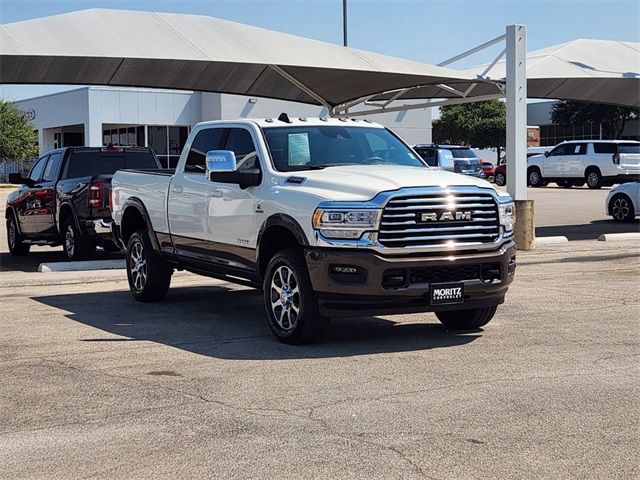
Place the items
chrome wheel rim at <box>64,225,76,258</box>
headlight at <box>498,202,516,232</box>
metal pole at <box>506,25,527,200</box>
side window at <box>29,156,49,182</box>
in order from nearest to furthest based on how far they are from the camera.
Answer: headlight at <box>498,202,516,232</box>
chrome wheel rim at <box>64,225,76,258</box>
side window at <box>29,156,49,182</box>
metal pole at <box>506,25,527,200</box>

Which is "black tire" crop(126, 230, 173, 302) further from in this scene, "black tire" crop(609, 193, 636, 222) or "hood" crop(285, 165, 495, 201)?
"black tire" crop(609, 193, 636, 222)

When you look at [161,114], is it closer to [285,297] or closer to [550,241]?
[550,241]

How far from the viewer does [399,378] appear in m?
7.51

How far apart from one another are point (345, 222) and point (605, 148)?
35.1 meters

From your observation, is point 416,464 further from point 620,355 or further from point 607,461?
point 620,355

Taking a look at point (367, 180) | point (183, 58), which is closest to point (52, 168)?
point (183, 58)

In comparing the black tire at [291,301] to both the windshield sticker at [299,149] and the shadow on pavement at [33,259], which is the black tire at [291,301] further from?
the shadow on pavement at [33,259]

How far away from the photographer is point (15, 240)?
60.6ft

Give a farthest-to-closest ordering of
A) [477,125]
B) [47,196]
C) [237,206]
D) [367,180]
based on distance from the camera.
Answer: [477,125], [47,196], [237,206], [367,180]

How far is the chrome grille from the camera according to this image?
8461mm

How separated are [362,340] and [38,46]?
8603mm

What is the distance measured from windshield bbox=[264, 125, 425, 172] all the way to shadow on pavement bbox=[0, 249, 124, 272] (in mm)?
7535

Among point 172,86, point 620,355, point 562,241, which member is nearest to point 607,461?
point 620,355

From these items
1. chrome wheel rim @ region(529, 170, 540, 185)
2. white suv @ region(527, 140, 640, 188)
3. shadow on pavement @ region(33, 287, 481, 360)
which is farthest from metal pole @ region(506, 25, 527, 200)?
chrome wheel rim @ region(529, 170, 540, 185)
